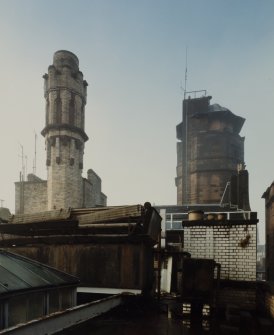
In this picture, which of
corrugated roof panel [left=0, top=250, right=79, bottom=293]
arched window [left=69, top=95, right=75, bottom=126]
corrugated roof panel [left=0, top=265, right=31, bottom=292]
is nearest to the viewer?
corrugated roof panel [left=0, top=265, right=31, bottom=292]

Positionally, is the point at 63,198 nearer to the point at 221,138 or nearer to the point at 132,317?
the point at 132,317

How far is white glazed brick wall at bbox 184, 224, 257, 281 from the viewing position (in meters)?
9.59

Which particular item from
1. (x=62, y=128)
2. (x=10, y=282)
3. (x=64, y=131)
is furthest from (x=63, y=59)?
(x=10, y=282)

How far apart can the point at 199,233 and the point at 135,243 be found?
2.42m

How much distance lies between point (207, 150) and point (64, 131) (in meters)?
15.9

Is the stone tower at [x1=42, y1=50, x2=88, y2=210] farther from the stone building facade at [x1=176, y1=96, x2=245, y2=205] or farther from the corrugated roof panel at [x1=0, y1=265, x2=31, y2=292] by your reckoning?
the corrugated roof panel at [x1=0, y1=265, x2=31, y2=292]

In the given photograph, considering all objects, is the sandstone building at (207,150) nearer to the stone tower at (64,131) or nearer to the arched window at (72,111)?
the stone tower at (64,131)

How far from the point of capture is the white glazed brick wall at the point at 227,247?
959 centimetres

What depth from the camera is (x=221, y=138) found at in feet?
100

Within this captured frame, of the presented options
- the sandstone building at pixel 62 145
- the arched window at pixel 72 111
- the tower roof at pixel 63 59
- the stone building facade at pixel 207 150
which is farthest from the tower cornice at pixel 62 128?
the stone building facade at pixel 207 150

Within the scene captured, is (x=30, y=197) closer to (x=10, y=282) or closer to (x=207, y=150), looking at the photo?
(x=10, y=282)

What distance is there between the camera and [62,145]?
21.3 metres

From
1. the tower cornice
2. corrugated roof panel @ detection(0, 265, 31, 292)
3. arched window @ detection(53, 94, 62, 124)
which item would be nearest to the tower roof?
arched window @ detection(53, 94, 62, 124)

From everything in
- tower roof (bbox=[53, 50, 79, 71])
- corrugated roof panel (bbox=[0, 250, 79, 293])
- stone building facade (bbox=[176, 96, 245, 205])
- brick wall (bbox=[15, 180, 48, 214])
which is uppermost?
tower roof (bbox=[53, 50, 79, 71])
